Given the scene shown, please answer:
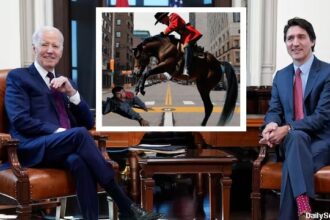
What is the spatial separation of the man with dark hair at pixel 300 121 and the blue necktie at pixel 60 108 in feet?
3.83

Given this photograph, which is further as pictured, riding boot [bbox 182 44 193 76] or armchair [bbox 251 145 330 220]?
riding boot [bbox 182 44 193 76]

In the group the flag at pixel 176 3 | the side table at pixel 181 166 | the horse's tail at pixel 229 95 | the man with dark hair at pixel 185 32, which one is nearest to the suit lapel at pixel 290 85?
the horse's tail at pixel 229 95

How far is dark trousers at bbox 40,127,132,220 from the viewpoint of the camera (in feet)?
8.73

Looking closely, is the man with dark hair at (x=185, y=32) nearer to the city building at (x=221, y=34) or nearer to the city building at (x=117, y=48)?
the city building at (x=221, y=34)

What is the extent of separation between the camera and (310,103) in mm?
2934

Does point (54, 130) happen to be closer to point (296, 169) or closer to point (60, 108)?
point (60, 108)

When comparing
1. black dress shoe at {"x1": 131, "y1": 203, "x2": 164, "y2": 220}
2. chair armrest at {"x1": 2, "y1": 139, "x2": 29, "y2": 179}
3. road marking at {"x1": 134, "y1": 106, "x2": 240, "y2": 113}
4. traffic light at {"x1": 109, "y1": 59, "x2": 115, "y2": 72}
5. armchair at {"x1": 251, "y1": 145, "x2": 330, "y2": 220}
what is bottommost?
black dress shoe at {"x1": 131, "y1": 203, "x2": 164, "y2": 220}

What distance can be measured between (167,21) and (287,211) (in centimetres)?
145

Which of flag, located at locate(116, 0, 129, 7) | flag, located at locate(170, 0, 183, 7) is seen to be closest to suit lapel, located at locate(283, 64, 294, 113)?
flag, located at locate(170, 0, 183, 7)

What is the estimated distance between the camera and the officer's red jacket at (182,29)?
3.26m

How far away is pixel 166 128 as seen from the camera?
3.22 meters

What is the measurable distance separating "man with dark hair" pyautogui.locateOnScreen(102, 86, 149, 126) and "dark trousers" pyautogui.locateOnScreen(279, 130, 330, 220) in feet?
3.26

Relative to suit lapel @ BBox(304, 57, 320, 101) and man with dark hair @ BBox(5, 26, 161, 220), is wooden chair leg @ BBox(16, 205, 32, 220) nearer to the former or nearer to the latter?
man with dark hair @ BBox(5, 26, 161, 220)

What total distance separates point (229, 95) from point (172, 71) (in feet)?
1.35
